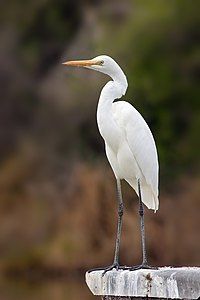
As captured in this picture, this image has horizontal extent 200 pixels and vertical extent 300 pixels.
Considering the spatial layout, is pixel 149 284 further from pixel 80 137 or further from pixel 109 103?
pixel 80 137

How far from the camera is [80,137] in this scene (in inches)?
757

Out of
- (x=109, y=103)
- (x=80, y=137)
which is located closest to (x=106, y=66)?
(x=109, y=103)

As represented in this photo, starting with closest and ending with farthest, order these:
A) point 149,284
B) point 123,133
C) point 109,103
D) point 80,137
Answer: point 149,284 < point 109,103 < point 123,133 < point 80,137

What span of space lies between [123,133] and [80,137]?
12.1 metres

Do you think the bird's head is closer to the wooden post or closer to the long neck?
the long neck

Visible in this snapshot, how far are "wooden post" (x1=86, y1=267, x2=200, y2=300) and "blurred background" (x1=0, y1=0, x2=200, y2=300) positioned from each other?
7523mm

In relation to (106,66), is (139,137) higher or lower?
lower

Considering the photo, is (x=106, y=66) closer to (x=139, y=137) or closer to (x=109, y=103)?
(x=109, y=103)

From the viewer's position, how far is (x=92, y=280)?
603 cm

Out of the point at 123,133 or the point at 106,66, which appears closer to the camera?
the point at 106,66

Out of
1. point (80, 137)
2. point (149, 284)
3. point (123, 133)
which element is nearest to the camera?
point (149, 284)

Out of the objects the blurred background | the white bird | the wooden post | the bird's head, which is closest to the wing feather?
the white bird

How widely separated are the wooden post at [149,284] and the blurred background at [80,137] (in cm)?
752

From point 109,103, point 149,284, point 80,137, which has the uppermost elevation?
point 109,103
